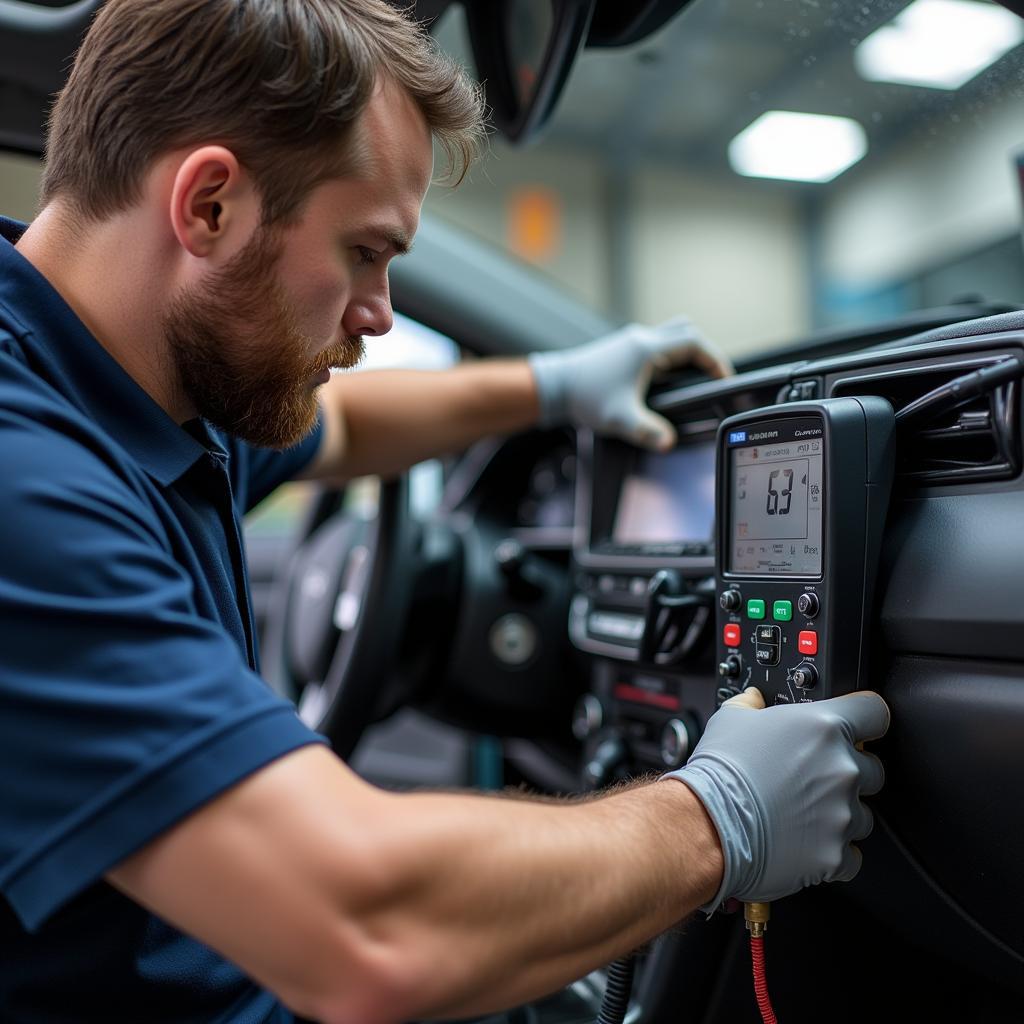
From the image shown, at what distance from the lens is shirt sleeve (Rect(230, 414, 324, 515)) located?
3.70 ft

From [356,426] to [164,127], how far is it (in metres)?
0.64

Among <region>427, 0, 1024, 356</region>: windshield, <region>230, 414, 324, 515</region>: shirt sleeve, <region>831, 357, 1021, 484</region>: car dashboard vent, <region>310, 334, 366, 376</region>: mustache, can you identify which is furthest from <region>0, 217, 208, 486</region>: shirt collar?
<region>831, 357, 1021, 484</region>: car dashboard vent

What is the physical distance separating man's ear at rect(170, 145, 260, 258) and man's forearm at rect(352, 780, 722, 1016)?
422 mm

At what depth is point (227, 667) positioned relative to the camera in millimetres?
570

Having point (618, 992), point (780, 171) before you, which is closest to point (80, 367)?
point (618, 992)

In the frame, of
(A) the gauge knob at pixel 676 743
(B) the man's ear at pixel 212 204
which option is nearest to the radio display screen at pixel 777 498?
(A) the gauge knob at pixel 676 743

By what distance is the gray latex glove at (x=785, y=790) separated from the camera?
68cm

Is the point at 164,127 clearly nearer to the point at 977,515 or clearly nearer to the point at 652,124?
the point at 977,515

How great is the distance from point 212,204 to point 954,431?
0.56 m

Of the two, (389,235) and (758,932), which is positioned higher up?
(389,235)

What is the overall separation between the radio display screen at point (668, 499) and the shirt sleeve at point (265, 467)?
40cm

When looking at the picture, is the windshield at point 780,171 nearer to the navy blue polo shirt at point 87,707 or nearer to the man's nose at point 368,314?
the man's nose at point 368,314

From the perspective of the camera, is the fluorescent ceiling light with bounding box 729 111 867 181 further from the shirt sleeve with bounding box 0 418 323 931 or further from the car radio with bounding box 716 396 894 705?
the shirt sleeve with bounding box 0 418 323 931

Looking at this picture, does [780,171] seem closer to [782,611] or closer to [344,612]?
[344,612]
